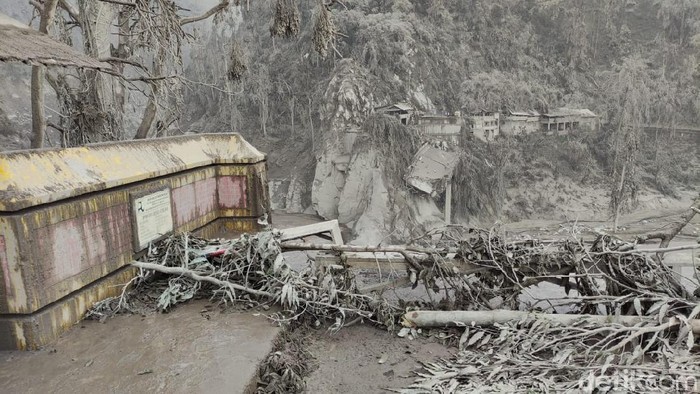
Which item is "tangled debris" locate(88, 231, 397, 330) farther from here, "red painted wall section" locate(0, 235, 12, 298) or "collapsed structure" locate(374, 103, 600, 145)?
"collapsed structure" locate(374, 103, 600, 145)

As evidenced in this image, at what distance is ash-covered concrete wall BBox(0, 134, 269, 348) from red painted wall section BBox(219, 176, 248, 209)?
51 cm

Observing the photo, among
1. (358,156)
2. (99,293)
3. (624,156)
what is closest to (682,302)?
(99,293)

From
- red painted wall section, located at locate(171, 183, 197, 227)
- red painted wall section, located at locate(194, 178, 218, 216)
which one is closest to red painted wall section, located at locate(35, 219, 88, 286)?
red painted wall section, located at locate(171, 183, 197, 227)

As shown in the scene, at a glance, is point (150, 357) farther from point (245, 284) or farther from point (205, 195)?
point (205, 195)

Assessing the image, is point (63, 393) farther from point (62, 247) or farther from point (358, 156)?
point (358, 156)

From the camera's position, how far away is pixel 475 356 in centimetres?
407

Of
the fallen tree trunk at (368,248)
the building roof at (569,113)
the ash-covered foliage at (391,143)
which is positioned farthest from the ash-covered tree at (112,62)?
the building roof at (569,113)

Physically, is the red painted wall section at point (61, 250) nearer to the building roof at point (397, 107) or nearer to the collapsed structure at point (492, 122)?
the collapsed structure at point (492, 122)

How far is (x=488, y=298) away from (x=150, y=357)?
3.29 m

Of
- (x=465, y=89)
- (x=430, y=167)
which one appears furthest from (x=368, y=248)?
(x=465, y=89)

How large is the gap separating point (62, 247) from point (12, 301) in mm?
567

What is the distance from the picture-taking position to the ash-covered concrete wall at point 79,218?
3.82m

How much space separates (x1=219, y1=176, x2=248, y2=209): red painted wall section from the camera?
7.37 m

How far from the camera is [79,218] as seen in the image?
438cm
